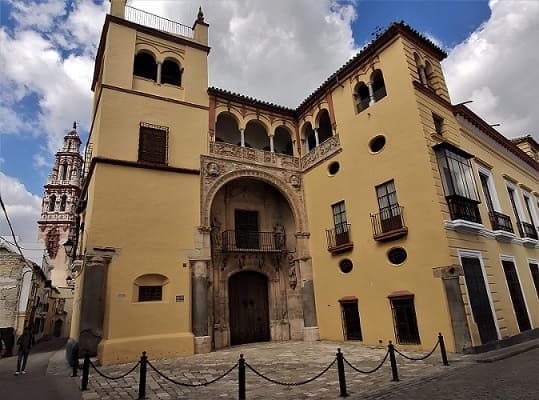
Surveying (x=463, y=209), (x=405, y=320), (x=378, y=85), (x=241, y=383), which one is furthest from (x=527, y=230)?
(x=241, y=383)

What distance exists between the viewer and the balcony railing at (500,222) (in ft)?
40.6

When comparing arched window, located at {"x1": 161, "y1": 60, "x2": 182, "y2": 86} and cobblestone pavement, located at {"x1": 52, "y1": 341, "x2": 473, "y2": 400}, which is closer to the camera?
cobblestone pavement, located at {"x1": 52, "y1": 341, "x2": 473, "y2": 400}

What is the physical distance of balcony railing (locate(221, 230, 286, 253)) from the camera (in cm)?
1457

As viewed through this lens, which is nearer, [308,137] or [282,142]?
[308,137]

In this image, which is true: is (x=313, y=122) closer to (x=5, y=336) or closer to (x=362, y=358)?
(x=362, y=358)

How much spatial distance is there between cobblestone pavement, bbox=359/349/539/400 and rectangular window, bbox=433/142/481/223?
4515mm

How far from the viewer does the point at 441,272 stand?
385 inches

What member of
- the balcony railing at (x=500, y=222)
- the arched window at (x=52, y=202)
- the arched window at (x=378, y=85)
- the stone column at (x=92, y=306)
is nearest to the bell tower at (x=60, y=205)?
the arched window at (x=52, y=202)

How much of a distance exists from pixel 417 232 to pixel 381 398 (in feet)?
20.0

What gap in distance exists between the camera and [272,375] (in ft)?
25.3

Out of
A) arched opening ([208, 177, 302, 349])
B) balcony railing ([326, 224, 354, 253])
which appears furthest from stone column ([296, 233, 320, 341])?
balcony railing ([326, 224, 354, 253])

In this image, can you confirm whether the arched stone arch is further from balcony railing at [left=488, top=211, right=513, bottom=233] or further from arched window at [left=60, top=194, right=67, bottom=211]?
arched window at [left=60, top=194, right=67, bottom=211]

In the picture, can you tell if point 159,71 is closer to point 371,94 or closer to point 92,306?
point 371,94

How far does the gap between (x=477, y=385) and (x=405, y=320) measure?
4686mm
